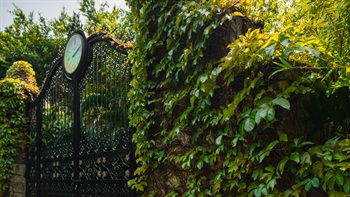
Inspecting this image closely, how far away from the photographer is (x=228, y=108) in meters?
2.00

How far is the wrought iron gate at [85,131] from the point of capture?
3.59 m

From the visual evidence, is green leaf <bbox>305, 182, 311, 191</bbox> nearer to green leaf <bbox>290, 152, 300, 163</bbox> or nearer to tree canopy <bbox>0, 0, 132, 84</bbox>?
green leaf <bbox>290, 152, 300, 163</bbox>

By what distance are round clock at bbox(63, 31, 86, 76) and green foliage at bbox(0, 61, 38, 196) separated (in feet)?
4.63

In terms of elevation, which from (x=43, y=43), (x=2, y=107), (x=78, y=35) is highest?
(x=43, y=43)

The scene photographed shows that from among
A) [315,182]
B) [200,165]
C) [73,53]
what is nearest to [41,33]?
[73,53]

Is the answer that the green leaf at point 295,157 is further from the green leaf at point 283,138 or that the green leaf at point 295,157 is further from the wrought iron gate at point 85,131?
the wrought iron gate at point 85,131

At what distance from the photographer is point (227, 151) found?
2125 mm

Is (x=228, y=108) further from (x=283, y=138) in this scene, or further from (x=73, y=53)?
(x=73, y=53)

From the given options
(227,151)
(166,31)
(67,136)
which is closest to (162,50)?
(166,31)

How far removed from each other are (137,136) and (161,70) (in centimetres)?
56

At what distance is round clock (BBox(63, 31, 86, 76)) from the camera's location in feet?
14.2

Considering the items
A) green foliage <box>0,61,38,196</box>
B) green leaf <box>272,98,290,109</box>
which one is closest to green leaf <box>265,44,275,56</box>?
green leaf <box>272,98,290,109</box>

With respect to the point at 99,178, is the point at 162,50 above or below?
above

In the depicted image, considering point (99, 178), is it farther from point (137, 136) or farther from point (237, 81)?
point (237, 81)
